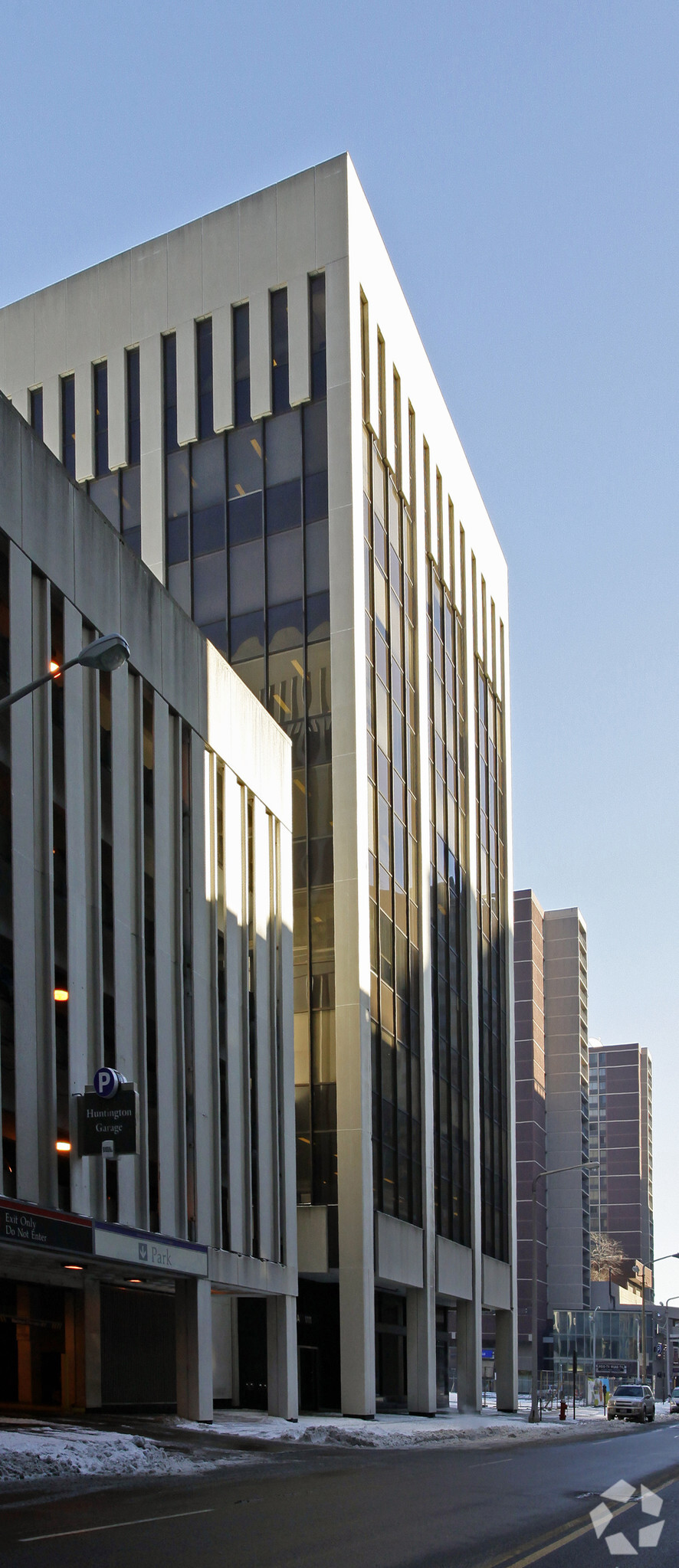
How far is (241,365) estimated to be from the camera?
1892 inches

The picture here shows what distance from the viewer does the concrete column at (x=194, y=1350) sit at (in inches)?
1182

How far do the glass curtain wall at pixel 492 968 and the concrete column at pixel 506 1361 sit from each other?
327cm

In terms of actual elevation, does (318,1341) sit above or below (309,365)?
below

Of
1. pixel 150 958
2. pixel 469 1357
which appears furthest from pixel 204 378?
pixel 469 1357

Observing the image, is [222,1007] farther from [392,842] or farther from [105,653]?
[105,653]

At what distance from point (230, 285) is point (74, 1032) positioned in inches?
1207

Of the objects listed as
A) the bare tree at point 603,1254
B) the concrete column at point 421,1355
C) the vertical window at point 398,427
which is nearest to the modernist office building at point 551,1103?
the bare tree at point 603,1254

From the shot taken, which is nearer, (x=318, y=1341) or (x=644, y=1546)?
(x=644, y=1546)

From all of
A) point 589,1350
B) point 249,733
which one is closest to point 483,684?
point 249,733

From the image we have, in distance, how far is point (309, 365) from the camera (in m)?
46.6

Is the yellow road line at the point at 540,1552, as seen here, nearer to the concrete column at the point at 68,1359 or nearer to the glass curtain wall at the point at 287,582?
the concrete column at the point at 68,1359

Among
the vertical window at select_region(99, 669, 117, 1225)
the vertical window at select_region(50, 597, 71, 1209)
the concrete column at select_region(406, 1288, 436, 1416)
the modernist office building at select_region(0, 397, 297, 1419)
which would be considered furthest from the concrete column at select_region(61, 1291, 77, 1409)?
the concrete column at select_region(406, 1288, 436, 1416)

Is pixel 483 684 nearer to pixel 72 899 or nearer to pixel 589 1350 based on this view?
pixel 72 899

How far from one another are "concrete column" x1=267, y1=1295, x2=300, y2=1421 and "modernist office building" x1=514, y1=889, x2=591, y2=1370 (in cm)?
9565
